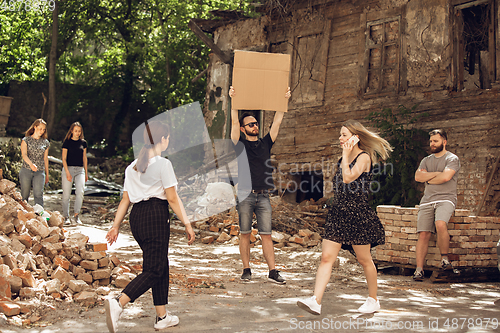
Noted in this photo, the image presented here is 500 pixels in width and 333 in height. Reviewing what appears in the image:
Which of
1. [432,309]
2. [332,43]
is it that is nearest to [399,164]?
[332,43]

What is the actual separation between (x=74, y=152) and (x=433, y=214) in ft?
20.2

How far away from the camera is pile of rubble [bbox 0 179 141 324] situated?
13.5ft

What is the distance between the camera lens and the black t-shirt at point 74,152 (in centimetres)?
837

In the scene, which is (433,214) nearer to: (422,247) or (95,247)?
(422,247)

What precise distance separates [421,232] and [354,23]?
7.29 metres

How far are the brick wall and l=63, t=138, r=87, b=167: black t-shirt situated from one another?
5475 mm

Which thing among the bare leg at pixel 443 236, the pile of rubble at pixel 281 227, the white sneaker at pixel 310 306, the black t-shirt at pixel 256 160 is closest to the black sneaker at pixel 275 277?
the black t-shirt at pixel 256 160

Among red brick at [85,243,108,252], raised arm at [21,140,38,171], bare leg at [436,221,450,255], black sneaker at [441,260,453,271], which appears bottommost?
black sneaker at [441,260,453,271]

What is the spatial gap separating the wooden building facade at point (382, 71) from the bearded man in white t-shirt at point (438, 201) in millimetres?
3791

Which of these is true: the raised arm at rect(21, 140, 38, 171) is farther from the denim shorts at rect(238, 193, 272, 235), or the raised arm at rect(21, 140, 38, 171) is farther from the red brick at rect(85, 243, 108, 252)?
the denim shorts at rect(238, 193, 272, 235)

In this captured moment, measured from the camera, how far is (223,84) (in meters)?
14.6

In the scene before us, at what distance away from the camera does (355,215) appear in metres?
4.06

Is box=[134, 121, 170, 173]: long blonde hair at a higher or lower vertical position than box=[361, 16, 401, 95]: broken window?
lower

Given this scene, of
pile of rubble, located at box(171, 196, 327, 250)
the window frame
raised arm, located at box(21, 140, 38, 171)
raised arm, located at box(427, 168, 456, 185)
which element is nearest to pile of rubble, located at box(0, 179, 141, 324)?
raised arm, located at box(21, 140, 38, 171)
